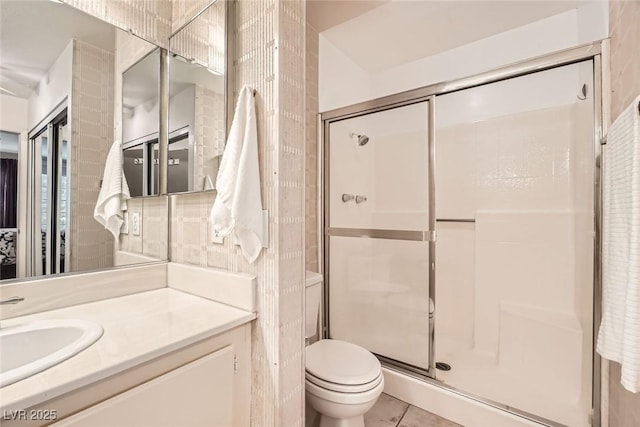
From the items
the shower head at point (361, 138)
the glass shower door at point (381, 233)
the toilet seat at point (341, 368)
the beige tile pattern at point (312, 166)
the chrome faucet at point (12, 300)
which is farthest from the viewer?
the shower head at point (361, 138)

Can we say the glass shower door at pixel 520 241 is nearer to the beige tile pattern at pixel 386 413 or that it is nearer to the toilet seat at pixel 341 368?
the beige tile pattern at pixel 386 413

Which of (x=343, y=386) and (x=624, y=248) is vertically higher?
(x=624, y=248)

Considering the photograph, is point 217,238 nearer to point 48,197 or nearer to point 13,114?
point 48,197

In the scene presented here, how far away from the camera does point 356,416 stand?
4.28 ft

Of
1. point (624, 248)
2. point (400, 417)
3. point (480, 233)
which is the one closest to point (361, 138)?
point (480, 233)

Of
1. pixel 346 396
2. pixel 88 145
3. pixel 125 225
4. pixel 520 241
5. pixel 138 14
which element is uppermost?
pixel 138 14

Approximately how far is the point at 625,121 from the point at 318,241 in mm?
1685

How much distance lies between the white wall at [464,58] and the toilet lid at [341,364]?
163 cm

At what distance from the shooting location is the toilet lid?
1294 millimetres

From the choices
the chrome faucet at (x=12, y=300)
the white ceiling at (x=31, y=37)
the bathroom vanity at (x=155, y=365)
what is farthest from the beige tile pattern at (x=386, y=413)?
the white ceiling at (x=31, y=37)

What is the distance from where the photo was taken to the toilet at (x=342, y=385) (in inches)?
49.1

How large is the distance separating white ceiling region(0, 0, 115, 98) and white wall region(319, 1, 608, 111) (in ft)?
4.46

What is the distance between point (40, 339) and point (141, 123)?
902 millimetres

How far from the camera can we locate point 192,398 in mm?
818
